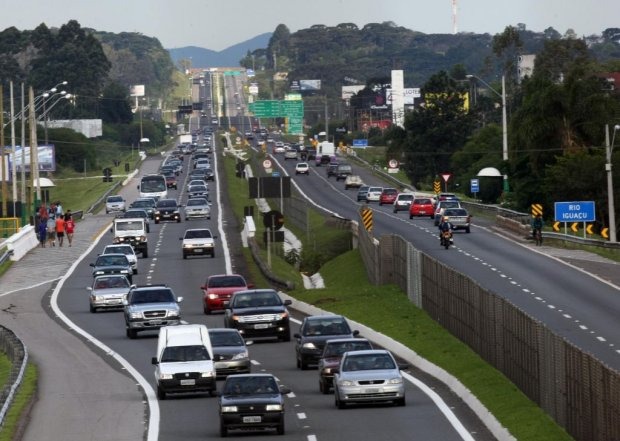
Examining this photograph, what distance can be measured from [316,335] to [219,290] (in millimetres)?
15494

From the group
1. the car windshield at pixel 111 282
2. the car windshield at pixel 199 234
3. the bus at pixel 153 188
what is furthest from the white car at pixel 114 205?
the car windshield at pixel 111 282

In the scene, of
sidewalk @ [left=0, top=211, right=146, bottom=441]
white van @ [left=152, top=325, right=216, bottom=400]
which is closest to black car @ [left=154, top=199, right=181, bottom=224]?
sidewalk @ [left=0, top=211, right=146, bottom=441]

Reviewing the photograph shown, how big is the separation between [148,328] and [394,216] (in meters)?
58.3

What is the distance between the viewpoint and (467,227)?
8675 cm

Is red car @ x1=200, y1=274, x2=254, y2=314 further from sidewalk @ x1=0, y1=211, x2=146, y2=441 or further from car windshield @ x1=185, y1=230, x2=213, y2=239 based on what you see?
car windshield @ x1=185, y1=230, x2=213, y2=239

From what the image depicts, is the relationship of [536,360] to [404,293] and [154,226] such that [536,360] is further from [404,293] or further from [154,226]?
[154,226]

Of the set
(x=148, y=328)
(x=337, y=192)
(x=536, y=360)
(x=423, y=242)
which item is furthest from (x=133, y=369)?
(x=337, y=192)

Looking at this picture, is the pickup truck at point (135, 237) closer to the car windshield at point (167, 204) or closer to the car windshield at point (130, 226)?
the car windshield at point (130, 226)

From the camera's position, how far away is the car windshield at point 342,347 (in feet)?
112

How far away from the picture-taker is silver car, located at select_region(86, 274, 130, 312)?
5578cm

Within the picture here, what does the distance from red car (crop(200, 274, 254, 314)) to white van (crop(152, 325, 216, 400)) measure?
1869 centimetres

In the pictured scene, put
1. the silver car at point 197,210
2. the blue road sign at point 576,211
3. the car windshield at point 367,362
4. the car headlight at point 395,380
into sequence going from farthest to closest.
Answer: the silver car at point 197,210 → the blue road sign at point 576,211 → the car windshield at point 367,362 → the car headlight at point 395,380

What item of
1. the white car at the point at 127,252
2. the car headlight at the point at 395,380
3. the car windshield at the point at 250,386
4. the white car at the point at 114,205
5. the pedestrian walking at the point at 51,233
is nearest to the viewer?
the car windshield at the point at 250,386

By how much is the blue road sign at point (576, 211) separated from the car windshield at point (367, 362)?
164ft
